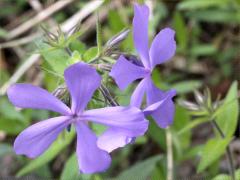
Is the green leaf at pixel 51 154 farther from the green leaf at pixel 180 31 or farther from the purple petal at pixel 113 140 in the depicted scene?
the green leaf at pixel 180 31

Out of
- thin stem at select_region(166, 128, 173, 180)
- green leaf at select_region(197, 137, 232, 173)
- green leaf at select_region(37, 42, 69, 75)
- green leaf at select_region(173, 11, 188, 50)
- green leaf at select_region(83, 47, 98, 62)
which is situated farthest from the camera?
green leaf at select_region(173, 11, 188, 50)

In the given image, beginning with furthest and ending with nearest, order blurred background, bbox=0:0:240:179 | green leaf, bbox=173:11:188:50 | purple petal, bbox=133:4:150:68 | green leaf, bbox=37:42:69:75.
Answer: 1. green leaf, bbox=173:11:188:50
2. blurred background, bbox=0:0:240:179
3. green leaf, bbox=37:42:69:75
4. purple petal, bbox=133:4:150:68

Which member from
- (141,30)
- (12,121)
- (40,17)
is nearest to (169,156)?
(12,121)

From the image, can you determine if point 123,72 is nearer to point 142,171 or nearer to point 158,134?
point 142,171

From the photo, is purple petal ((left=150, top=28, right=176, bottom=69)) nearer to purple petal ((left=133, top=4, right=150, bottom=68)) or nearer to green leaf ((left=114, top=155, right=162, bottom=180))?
purple petal ((left=133, top=4, right=150, bottom=68))

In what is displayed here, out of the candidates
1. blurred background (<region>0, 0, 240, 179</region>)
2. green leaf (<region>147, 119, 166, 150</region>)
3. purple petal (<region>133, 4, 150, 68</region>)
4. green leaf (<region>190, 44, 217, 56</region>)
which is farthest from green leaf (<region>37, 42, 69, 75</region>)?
green leaf (<region>190, 44, 217, 56</region>)

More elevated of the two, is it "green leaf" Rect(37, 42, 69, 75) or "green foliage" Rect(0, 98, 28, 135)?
"green leaf" Rect(37, 42, 69, 75)
